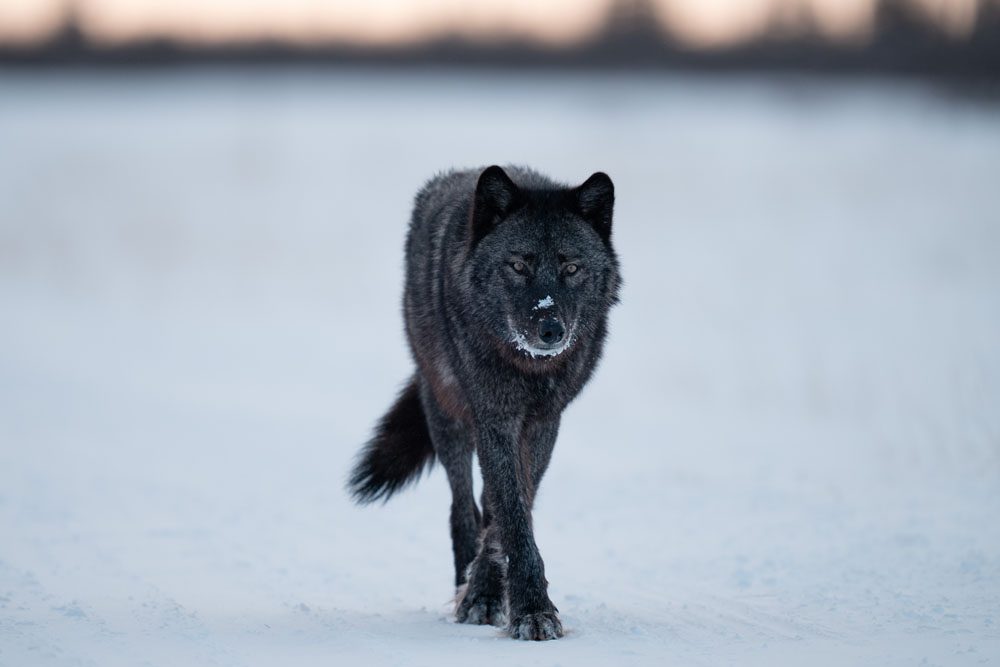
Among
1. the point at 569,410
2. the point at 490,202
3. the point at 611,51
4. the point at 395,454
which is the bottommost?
the point at 395,454

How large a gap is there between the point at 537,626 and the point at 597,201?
6.02ft

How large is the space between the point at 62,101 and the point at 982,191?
93.9 ft

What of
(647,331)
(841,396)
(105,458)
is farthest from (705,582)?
(647,331)

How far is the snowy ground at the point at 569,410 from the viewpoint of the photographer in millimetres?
4527

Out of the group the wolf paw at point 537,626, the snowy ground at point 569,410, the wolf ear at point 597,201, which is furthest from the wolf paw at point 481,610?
the wolf ear at point 597,201

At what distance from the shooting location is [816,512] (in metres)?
6.67

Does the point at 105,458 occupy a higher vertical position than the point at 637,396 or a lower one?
lower

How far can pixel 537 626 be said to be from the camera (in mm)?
4254

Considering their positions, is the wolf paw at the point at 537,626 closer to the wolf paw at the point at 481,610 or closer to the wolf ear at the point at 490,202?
the wolf paw at the point at 481,610

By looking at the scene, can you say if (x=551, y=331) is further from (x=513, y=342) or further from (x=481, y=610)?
(x=481, y=610)

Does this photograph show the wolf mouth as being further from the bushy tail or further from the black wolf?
the bushy tail

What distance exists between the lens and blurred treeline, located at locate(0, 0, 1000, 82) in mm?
36812

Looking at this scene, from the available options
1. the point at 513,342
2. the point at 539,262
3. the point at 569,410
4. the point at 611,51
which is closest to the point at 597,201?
the point at 539,262

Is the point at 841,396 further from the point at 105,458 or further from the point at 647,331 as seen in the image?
the point at 105,458
